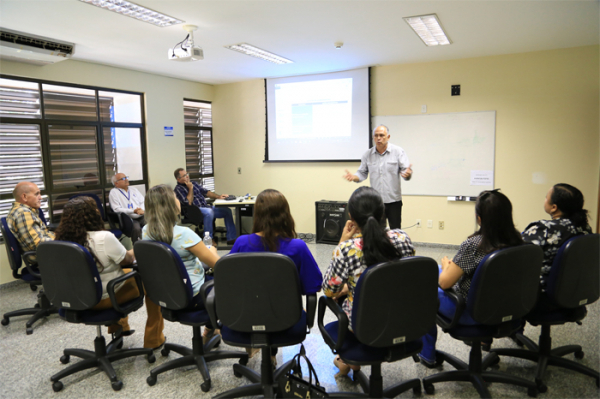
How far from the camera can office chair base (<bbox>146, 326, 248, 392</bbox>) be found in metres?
2.45

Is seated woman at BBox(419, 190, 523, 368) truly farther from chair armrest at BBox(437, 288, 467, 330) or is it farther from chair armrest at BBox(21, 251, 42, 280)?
chair armrest at BBox(21, 251, 42, 280)

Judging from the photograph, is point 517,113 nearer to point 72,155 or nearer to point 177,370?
point 177,370

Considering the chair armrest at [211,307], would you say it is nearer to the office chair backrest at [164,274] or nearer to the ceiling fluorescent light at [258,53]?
the office chair backrest at [164,274]

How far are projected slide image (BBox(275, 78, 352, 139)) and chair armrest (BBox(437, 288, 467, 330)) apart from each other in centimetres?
431

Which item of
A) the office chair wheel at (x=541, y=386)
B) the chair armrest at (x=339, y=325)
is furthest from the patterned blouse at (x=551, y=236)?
the chair armrest at (x=339, y=325)

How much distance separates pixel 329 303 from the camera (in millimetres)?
1990

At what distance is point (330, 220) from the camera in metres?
6.00

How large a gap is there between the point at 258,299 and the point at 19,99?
433 cm

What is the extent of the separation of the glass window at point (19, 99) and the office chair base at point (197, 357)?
11.6ft

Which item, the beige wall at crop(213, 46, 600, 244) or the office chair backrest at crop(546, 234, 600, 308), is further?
the beige wall at crop(213, 46, 600, 244)

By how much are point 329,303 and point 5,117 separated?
4.42 m

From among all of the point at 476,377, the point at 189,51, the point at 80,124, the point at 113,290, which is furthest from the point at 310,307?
the point at 80,124

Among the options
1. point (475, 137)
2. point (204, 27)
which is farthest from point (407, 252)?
point (475, 137)

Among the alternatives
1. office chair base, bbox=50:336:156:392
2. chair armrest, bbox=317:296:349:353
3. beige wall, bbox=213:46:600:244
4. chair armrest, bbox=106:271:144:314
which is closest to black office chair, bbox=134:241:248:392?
chair armrest, bbox=106:271:144:314
